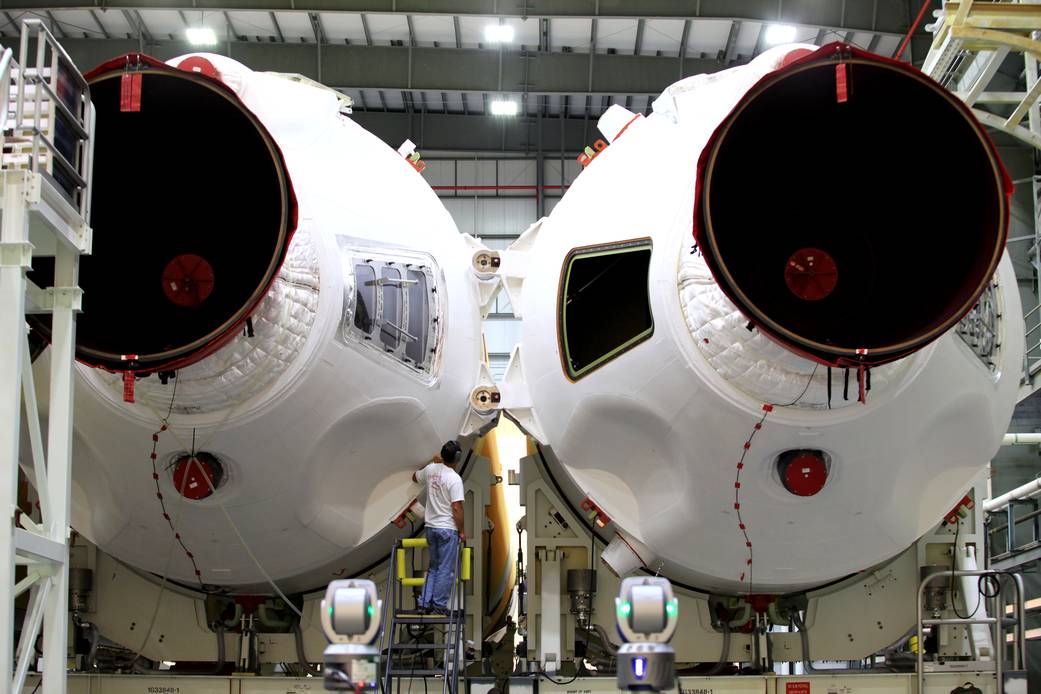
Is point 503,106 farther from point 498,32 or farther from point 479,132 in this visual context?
point 498,32

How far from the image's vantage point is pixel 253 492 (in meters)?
8.47

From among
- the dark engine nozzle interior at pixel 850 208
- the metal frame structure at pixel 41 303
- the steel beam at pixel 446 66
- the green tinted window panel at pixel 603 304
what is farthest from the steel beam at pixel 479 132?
the metal frame structure at pixel 41 303

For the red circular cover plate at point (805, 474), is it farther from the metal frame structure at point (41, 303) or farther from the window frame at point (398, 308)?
the metal frame structure at point (41, 303)

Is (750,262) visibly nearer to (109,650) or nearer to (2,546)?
(2,546)

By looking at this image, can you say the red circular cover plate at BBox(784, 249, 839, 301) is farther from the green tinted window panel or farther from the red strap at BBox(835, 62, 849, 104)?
the red strap at BBox(835, 62, 849, 104)

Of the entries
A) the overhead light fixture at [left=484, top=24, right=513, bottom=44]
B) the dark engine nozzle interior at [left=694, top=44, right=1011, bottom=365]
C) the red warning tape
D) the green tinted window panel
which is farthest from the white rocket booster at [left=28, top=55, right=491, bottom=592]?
the overhead light fixture at [left=484, top=24, right=513, bottom=44]

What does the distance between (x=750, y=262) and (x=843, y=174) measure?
35.8 inches

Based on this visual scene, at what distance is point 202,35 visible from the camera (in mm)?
19719

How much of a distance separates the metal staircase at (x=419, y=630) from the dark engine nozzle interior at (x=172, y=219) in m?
2.24

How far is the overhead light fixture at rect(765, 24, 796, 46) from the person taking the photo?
64.4ft

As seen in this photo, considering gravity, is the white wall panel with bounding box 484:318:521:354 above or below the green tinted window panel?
above

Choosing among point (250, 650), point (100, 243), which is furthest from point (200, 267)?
point (250, 650)

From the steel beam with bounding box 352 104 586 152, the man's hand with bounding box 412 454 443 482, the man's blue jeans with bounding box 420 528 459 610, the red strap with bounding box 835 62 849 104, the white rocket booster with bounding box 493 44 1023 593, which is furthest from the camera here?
the steel beam with bounding box 352 104 586 152

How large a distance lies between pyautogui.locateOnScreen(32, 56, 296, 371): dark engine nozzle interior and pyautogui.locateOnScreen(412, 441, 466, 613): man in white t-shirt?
1.93 m
